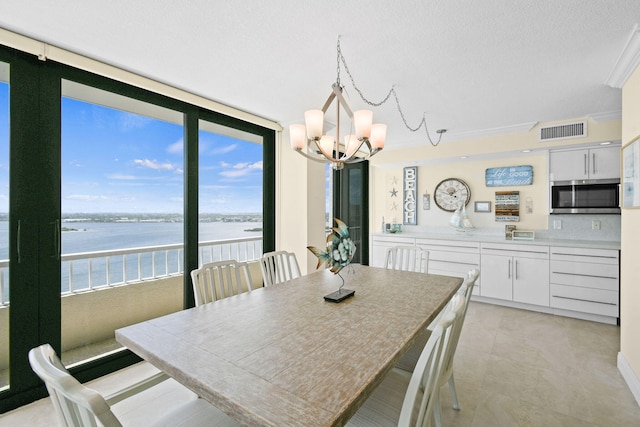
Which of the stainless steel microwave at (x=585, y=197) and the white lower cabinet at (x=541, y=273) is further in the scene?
the stainless steel microwave at (x=585, y=197)

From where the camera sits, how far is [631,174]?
2180 mm

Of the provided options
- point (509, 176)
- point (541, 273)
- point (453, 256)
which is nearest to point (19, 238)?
point (453, 256)

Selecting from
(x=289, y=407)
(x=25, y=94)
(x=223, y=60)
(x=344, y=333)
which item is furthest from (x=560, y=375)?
(x=25, y=94)

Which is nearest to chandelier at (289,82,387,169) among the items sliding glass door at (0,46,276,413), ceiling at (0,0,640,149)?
ceiling at (0,0,640,149)

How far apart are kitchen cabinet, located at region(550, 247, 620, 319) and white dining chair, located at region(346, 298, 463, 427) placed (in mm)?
3059

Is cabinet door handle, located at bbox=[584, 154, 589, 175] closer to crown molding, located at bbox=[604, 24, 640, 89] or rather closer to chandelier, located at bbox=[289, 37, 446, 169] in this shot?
crown molding, located at bbox=[604, 24, 640, 89]

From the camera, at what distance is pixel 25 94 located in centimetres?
195

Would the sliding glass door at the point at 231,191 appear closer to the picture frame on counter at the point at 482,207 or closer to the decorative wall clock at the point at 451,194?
the decorative wall clock at the point at 451,194

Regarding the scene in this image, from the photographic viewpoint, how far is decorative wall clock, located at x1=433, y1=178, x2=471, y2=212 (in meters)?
4.62

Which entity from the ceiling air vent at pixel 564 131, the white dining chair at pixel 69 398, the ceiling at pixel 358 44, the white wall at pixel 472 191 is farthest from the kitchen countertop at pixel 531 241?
the white dining chair at pixel 69 398

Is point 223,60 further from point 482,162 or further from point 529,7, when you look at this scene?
point 482,162

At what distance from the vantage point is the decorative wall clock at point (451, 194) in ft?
15.1

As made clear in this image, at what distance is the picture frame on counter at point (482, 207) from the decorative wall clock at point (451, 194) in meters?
0.14

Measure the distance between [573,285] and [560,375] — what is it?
157 cm
